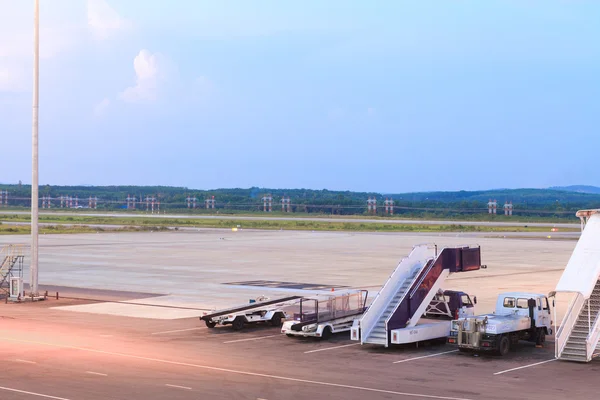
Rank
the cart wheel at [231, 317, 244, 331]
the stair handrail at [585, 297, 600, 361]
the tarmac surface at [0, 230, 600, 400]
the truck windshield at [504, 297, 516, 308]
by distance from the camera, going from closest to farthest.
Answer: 1. the tarmac surface at [0, 230, 600, 400]
2. the stair handrail at [585, 297, 600, 361]
3. the truck windshield at [504, 297, 516, 308]
4. the cart wheel at [231, 317, 244, 331]

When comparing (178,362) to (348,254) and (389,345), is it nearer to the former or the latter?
(389,345)

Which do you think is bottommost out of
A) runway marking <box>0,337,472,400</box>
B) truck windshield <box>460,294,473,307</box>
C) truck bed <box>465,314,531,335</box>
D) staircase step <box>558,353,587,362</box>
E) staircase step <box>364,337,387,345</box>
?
runway marking <box>0,337,472,400</box>

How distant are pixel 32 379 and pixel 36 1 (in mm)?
25203

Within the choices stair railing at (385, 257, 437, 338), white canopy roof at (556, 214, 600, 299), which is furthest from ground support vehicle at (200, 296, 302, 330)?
white canopy roof at (556, 214, 600, 299)

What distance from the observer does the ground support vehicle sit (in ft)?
113

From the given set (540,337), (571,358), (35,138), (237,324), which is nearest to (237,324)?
(237,324)

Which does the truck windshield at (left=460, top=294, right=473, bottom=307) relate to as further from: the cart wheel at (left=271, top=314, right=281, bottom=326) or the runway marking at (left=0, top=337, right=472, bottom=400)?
the runway marking at (left=0, top=337, right=472, bottom=400)

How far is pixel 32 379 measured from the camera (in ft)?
79.8

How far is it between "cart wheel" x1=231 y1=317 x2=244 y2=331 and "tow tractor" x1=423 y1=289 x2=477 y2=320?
7363 mm

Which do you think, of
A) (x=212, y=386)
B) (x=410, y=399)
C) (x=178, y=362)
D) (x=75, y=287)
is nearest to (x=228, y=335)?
(x=178, y=362)

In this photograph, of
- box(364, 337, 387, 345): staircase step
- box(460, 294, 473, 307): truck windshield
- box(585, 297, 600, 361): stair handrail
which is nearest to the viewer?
box(585, 297, 600, 361): stair handrail

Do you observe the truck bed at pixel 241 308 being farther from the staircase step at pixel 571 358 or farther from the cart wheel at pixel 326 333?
the staircase step at pixel 571 358

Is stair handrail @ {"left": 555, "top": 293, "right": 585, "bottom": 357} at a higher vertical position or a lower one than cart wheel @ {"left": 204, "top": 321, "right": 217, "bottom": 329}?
higher

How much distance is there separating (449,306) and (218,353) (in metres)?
9.39
